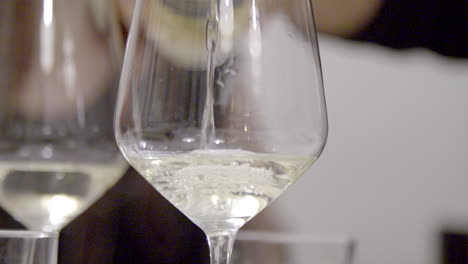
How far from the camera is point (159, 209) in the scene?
2.29ft

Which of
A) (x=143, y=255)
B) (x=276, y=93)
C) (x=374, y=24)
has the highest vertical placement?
(x=374, y=24)

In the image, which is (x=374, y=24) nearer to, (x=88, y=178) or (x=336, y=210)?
(x=336, y=210)

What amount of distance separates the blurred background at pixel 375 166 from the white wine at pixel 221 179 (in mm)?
365

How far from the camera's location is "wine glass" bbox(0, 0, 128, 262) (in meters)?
0.45

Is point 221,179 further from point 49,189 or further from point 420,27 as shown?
point 420,27

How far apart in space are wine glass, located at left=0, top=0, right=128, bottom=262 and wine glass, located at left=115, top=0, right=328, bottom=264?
13 centimetres

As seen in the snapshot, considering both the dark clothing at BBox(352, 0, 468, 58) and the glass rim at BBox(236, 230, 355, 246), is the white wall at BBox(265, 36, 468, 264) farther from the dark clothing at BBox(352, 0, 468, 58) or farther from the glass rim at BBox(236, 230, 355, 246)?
the glass rim at BBox(236, 230, 355, 246)

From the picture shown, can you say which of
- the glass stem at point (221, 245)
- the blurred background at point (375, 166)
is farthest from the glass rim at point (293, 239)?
the blurred background at point (375, 166)

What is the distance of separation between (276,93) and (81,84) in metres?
0.21

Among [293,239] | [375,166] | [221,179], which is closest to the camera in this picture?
[221,179]

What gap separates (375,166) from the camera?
718 mm

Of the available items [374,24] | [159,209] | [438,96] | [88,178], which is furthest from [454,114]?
[88,178]

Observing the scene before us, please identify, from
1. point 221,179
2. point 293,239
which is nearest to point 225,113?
point 221,179

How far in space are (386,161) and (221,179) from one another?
0.44m
